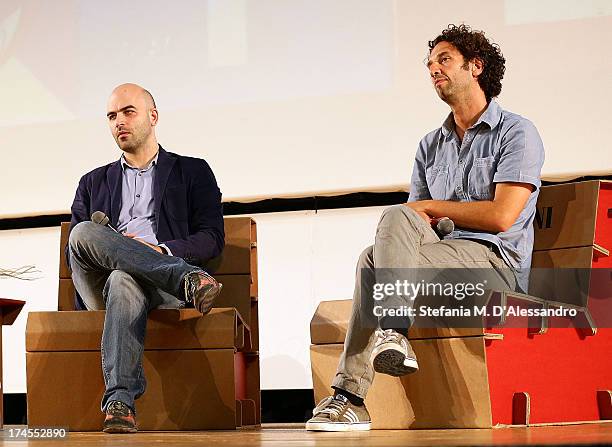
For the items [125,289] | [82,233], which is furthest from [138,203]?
[125,289]

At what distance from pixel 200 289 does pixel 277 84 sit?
1.71 m

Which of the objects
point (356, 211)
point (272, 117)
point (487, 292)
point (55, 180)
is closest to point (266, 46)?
point (272, 117)

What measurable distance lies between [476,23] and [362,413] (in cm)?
203

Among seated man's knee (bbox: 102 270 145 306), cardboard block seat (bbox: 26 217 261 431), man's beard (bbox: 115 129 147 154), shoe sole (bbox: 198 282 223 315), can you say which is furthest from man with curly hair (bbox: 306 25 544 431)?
man's beard (bbox: 115 129 147 154)

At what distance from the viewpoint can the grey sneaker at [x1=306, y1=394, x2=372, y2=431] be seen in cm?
229

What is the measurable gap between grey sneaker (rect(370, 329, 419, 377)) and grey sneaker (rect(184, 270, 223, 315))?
0.56 m

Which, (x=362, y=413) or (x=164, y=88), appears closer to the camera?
(x=362, y=413)

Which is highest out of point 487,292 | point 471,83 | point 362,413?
point 471,83

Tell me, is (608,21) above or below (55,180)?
above

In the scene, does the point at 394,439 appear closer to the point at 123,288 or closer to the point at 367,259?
the point at 367,259

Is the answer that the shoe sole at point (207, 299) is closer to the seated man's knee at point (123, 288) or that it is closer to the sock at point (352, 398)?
the seated man's knee at point (123, 288)

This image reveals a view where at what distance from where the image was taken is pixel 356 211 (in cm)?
400

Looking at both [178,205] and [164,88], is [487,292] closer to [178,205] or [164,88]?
[178,205]

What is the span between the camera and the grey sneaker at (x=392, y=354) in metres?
2.18
